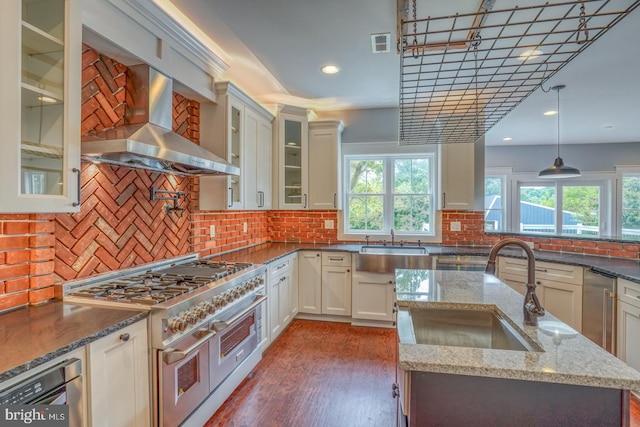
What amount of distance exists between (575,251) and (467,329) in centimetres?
Answer: 256

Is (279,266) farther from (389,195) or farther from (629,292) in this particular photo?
(629,292)

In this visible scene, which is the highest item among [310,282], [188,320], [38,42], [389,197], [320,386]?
[38,42]

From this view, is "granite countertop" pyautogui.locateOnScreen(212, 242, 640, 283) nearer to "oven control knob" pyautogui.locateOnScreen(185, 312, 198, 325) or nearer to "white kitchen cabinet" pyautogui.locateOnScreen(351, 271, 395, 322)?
"white kitchen cabinet" pyautogui.locateOnScreen(351, 271, 395, 322)

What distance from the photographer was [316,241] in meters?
4.20

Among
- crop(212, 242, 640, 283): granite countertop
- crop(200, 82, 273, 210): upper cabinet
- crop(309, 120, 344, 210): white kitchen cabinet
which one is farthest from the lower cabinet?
crop(309, 120, 344, 210): white kitchen cabinet

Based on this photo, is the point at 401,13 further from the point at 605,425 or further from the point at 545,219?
the point at 545,219

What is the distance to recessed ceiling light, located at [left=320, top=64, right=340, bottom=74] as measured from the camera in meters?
2.83

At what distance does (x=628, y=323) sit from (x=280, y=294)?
2720 millimetres

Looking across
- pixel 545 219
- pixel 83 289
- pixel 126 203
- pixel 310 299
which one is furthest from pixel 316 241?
pixel 545 219

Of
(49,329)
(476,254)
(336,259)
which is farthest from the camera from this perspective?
(336,259)

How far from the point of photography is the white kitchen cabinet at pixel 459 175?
12.3 feet

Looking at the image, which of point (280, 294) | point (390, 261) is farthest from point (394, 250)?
point (280, 294)

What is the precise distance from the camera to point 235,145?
9.81 feet

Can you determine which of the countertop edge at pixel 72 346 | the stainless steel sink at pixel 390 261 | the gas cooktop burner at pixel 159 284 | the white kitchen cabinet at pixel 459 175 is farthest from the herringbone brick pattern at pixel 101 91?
the white kitchen cabinet at pixel 459 175
